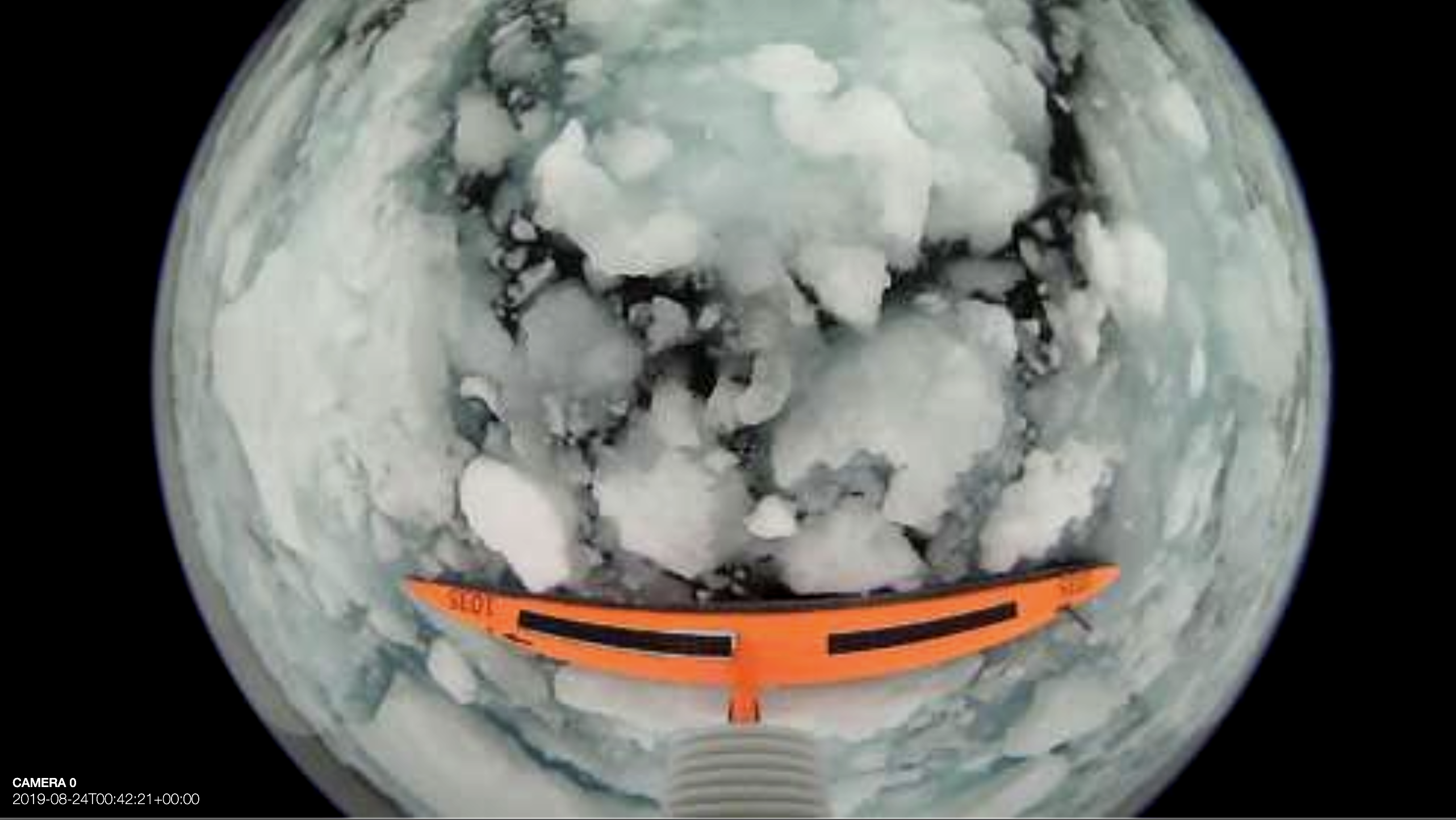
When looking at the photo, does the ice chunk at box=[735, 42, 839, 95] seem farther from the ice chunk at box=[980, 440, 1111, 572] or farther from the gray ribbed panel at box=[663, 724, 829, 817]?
the gray ribbed panel at box=[663, 724, 829, 817]

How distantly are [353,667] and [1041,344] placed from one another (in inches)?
26.6

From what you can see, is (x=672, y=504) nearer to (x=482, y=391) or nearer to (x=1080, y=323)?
(x=482, y=391)

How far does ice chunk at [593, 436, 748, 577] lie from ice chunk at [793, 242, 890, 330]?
160 millimetres

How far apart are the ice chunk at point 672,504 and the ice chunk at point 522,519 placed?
0.04 m

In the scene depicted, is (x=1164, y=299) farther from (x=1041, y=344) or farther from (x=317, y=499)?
(x=317, y=499)

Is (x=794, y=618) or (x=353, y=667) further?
(x=353, y=667)

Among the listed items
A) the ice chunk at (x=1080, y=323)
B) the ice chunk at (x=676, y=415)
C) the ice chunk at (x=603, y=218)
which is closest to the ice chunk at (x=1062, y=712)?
the ice chunk at (x=1080, y=323)

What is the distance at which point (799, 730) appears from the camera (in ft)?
10.1

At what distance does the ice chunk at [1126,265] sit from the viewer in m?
3.04

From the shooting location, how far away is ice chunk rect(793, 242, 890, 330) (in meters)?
2.95

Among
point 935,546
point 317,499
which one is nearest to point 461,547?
point 317,499

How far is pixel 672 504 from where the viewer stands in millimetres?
2961

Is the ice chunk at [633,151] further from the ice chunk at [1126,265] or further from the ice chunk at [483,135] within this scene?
the ice chunk at [1126,265]

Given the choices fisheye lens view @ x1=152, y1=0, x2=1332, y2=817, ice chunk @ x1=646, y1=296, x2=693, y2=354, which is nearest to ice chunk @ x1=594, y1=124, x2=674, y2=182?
fisheye lens view @ x1=152, y1=0, x2=1332, y2=817
